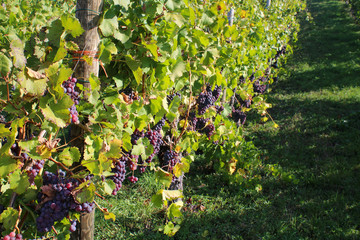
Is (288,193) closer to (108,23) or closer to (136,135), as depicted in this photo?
(136,135)

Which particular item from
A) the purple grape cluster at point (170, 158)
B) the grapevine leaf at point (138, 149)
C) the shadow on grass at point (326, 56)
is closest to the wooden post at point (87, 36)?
the grapevine leaf at point (138, 149)

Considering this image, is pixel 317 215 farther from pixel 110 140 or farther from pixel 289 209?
pixel 110 140

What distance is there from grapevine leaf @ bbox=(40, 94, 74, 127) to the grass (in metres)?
2.29

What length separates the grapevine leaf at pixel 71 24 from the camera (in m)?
1.40

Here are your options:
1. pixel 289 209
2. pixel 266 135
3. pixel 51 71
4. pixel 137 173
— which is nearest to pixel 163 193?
pixel 51 71

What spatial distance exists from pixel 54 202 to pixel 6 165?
11.5 inches

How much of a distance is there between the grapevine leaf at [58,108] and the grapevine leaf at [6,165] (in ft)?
0.90

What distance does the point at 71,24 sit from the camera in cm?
143

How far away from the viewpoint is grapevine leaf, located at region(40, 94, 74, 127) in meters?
1.39

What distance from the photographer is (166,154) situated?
2.89 meters

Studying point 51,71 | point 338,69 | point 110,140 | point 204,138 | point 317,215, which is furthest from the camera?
point 338,69

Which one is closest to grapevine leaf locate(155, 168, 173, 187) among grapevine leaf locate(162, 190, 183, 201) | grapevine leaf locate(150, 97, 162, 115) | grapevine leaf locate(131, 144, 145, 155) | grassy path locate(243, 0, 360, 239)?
grapevine leaf locate(162, 190, 183, 201)

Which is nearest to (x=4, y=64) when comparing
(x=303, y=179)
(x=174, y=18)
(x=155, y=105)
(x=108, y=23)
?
(x=108, y=23)

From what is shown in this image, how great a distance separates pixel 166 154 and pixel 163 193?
32.1 inches
